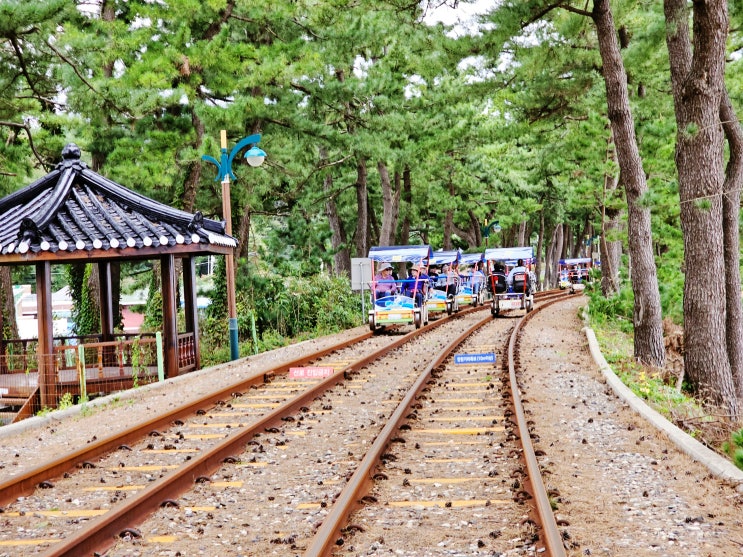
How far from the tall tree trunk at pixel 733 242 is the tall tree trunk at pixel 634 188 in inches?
62.9

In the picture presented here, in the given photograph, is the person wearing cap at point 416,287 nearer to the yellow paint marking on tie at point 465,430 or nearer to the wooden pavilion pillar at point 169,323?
the wooden pavilion pillar at point 169,323

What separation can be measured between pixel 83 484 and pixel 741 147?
11.0m

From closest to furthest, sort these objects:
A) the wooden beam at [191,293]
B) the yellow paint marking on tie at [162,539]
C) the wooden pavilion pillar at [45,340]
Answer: the yellow paint marking on tie at [162,539] → the wooden pavilion pillar at [45,340] → the wooden beam at [191,293]

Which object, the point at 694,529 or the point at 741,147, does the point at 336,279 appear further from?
the point at 694,529

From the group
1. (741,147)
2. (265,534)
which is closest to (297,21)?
(741,147)

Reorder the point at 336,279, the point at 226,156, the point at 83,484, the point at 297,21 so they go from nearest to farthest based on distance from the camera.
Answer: the point at 83,484 < the point at 226,156 < the point at 297,21 < the point at 336,279

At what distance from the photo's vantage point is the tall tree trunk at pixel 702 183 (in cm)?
1160

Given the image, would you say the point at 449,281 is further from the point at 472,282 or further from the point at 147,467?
the point at 147,467

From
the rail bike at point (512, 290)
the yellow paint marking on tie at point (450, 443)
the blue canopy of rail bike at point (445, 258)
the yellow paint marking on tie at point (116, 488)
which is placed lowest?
the yellow paint marking on tie at point (450, 443)

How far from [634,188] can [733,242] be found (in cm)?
211

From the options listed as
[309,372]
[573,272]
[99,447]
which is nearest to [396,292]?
[309,372]

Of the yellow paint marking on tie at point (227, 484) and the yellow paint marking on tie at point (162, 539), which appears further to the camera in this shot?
the yellow paint marking on tie at point (227, 484)

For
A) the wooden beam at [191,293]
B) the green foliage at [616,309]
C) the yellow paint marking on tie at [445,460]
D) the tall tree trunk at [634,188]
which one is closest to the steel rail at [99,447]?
the yellow paint marking on tie at [445,460]

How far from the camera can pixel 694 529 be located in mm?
5504
